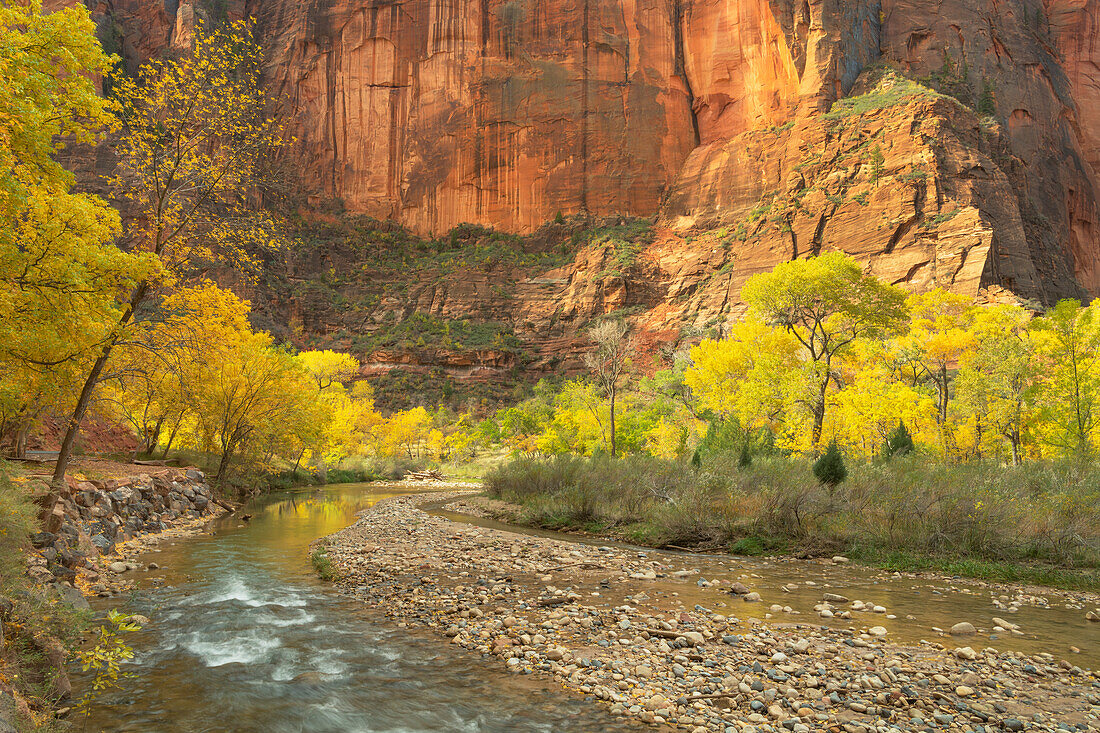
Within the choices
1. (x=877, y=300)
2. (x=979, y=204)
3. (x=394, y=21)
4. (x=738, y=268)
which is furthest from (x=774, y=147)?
(x=394, y=21)

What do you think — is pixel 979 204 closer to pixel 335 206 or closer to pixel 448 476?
pixel 448 476

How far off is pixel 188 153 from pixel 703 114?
92197 mm

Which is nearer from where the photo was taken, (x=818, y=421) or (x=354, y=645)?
(x=354, y=645)

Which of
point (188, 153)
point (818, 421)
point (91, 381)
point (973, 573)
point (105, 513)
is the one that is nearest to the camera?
point (91, 381)

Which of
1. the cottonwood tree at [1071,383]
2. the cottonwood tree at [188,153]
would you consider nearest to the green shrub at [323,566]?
the cottonwood tree at [188,153]

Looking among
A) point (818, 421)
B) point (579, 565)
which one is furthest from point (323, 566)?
point (818, 421)

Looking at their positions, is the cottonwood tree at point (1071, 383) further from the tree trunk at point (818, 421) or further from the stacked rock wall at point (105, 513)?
the stacked rock wall at point (105, 513)

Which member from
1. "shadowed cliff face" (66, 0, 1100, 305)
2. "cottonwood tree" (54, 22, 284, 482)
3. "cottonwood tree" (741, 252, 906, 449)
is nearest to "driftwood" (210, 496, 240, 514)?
"cottonwood tree" (54, 22, 284, 482)

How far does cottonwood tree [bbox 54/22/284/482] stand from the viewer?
33.9 feet

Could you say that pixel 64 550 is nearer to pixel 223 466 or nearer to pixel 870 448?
pixel 223 466

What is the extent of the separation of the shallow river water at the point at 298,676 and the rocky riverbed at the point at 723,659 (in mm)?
452

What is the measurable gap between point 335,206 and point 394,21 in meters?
33.7

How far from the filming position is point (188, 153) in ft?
36.4

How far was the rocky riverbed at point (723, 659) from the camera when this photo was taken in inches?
198
